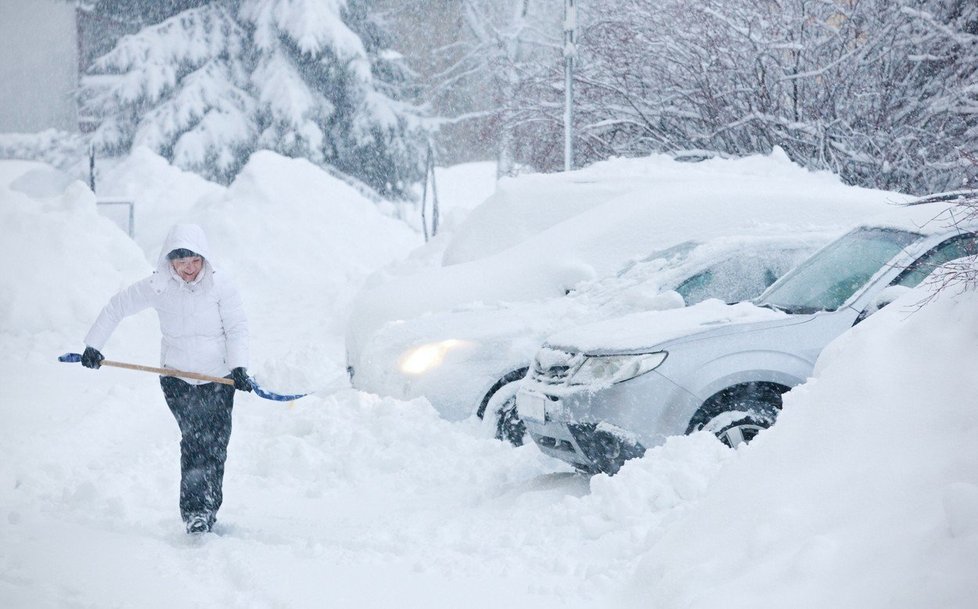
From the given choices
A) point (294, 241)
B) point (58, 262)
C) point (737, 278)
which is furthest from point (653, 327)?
point (294, 241)

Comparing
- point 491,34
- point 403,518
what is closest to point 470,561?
point 403,518

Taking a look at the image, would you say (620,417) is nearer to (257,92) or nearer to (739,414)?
(739,414)

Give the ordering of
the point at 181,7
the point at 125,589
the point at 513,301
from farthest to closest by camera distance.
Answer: the point at 181,7
the point at 513,301
the point at 125,589

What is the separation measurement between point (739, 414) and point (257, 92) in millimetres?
25713

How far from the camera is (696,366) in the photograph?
578 cm

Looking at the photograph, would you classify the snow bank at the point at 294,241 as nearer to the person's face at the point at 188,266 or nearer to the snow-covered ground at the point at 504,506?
the snow-covered ground at the point at 504,506

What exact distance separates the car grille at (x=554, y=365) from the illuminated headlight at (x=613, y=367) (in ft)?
0.18

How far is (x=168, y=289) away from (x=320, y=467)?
165 cm

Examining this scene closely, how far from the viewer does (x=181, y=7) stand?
100 ft

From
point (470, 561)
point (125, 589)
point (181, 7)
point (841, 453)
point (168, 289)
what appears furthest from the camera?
point (181, 7)

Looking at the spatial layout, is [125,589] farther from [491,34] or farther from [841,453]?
[491,34]

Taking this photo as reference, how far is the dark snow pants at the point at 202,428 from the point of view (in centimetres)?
567

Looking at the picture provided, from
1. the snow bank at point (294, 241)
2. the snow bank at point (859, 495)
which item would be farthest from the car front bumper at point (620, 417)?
the snow bank at point (294, 241)

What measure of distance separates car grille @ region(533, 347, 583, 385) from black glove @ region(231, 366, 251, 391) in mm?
1530
